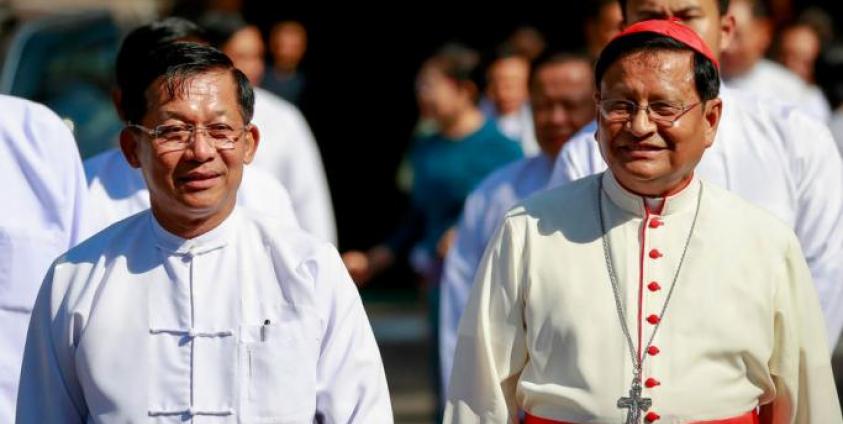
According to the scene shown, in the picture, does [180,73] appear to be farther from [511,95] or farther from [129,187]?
[511,95]

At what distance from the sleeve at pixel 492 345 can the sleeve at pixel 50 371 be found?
930mm

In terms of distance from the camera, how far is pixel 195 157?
4867mm

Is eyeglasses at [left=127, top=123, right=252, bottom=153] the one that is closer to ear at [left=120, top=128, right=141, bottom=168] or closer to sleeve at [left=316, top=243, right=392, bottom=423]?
ear at [left=120, top=128, right=141, bottom=168]

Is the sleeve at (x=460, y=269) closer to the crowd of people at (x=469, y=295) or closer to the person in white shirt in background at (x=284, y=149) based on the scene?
the person in white shirt in background at (x=284, y=149)

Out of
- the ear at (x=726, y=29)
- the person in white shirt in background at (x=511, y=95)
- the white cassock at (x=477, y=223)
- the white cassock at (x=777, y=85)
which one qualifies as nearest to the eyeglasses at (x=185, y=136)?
the ear at (x=726, y=29)

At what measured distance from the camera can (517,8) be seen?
1683 centimetres

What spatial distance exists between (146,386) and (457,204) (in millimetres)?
4994

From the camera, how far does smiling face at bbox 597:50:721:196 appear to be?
16.6 feet

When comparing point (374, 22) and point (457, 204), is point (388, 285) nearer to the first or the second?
point (374, 22)

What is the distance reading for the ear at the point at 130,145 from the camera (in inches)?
200

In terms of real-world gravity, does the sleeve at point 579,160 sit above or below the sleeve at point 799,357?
above

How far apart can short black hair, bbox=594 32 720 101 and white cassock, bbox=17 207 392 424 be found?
844 millimetres

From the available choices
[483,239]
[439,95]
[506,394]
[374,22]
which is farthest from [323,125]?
[506,394]

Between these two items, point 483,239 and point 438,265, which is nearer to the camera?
point 483,239
